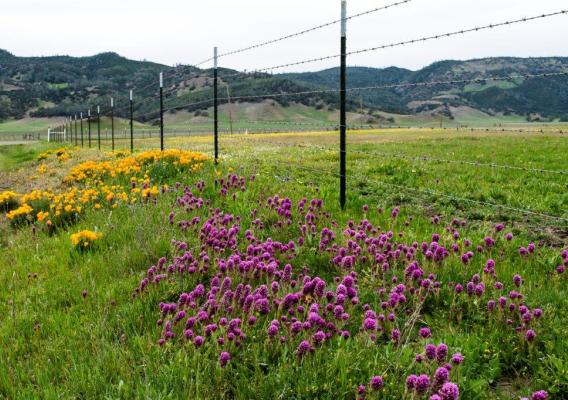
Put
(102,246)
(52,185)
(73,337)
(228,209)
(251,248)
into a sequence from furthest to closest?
(52,185), (228,209), (102,246), (251,248), (73,337)

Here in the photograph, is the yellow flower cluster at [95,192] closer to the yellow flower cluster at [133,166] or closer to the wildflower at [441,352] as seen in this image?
the yellow flower cluster at [133,166]

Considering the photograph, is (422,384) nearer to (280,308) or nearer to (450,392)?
(450,392)

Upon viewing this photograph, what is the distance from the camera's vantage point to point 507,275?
17.1 feet

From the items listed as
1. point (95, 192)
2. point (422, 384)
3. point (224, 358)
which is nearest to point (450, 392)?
point (422, 384)

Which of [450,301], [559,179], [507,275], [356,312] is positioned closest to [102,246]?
[356,312]

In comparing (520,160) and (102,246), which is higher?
(520,160)

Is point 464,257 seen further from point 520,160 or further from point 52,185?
point 520,160

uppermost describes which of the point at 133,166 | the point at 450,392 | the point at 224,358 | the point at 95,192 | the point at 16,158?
the point at 133,166

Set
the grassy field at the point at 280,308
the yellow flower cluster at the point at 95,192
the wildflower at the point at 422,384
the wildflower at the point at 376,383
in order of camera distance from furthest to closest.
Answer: the yellow flower cluster at the point at 95,192, the grassy field at the point at 280,308, the wildflower at the point at 376,383, the wildflower at the point at 422,384

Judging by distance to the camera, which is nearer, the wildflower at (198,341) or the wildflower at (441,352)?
the wildflower at (441,352)

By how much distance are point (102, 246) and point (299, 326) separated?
14.1ft

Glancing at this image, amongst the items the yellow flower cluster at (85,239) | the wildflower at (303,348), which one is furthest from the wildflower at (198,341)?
the yellow flower cluster at (85,239)

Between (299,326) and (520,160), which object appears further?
(520,160)

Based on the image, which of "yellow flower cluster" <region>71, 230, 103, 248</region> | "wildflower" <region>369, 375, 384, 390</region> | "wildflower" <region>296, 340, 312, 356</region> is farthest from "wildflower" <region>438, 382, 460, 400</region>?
"yellow flower cluster" <region>71, 230, 103, 248</region>
